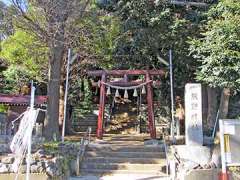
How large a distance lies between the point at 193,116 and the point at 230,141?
22.1 feet

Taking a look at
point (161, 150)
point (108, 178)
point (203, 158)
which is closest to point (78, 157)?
point (108, 178)

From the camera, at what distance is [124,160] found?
50.2 ft

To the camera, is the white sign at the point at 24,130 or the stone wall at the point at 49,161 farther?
the stone wall at the point at 49,161

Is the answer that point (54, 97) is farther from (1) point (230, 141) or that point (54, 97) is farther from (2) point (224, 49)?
(1) point (230, 141)

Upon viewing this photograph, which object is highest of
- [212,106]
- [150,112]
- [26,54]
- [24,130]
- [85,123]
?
[26,54]

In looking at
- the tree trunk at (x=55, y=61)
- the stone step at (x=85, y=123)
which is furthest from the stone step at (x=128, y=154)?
the stone step at (x=85, y=123)

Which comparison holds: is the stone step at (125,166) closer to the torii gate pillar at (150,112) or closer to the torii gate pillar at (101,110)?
the torii gate pillar at (101,110)

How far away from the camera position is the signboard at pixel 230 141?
Result: 8500 mm

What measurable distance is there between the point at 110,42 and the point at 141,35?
9.48ft

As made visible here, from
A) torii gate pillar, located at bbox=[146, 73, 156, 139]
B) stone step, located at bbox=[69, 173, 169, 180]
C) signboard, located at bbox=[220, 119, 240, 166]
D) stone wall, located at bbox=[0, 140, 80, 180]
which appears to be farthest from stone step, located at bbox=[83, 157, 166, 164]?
signboard, located at bbox=[220, 119, 240, 166]

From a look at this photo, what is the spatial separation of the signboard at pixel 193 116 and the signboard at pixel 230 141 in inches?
246

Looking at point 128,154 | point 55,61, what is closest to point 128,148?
point 128,154

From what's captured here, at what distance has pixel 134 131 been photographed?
998 inches

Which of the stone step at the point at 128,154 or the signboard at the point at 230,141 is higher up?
the signboard at the point at 230,141
